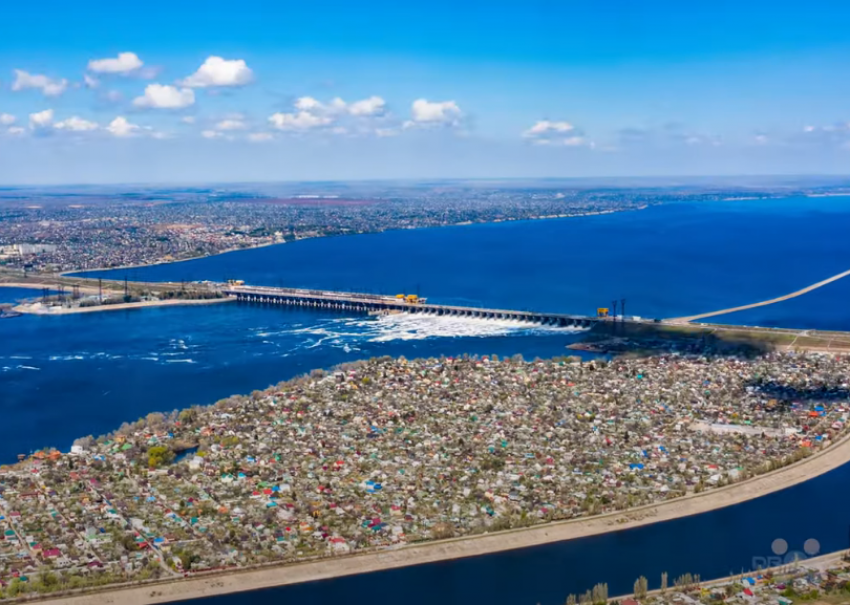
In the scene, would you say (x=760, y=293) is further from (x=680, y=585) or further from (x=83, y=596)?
(x=83, y=596)

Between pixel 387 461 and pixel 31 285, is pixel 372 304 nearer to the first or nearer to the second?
pixel 31 285

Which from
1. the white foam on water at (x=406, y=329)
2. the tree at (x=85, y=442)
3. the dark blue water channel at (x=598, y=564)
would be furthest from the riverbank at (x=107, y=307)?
the dark blue water channel at (x=598, y=564)

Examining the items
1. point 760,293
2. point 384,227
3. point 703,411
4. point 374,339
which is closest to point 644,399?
point 703,411

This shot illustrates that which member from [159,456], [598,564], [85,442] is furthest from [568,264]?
[598,564]

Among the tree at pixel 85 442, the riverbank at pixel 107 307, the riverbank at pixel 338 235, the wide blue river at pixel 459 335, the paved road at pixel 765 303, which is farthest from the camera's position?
the riverbank at pixel 338 235

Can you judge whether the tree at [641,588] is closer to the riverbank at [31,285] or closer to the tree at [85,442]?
the tree at [85,442]

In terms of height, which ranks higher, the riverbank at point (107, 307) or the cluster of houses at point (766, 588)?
the riverbank at point (107, 307)

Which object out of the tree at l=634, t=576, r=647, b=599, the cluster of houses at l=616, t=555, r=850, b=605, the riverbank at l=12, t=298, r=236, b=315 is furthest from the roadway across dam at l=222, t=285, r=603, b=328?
the tree at l=634, t=576, r=647, b=599

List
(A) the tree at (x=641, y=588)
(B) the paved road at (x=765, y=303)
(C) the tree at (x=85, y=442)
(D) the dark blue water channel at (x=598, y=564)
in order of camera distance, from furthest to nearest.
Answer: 1. (B) the paved road at (x=765, y=303)
2. (C) the tree at (x=85, y=442)
3. (D) the dark blue water channel at (x=598, y=564)
4. (A) the tree at (x=641, y=588)
